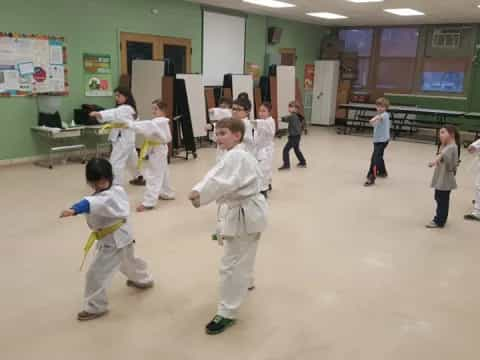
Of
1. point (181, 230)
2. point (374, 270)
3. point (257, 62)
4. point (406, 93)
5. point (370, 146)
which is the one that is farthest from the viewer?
point (406, 93)

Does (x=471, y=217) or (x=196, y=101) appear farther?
(x=196, y=101)

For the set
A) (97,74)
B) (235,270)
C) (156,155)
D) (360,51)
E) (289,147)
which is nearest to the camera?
(235,270)

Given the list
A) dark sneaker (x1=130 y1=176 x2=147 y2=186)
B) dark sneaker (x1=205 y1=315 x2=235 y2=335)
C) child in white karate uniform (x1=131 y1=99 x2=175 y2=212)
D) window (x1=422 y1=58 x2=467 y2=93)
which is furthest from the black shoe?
window (x1=422 y1=58 x2=467 y2=93)

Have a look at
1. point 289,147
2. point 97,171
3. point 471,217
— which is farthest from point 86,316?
point 289,147

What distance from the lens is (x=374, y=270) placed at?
11.9 feet

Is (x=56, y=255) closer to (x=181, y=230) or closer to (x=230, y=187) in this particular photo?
(x=181, y=230)

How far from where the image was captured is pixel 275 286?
3.28 m

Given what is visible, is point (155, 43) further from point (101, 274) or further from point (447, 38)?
point (447, 38)

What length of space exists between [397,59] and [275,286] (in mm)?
11261

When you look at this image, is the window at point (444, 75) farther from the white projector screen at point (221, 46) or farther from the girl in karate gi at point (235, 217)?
the girl in karate gi at point (235, 217)

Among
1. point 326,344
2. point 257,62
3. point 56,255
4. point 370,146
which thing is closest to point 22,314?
point 56,255

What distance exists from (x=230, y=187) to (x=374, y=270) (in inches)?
69.4

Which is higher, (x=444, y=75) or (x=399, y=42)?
(x=399, y=42)

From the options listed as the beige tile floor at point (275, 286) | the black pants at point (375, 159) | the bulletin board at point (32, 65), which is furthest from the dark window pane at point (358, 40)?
the bulletin board at point (32, 65)
